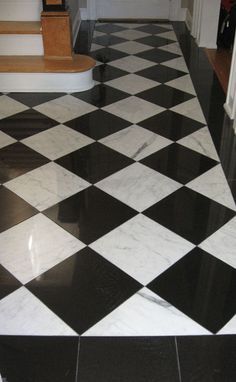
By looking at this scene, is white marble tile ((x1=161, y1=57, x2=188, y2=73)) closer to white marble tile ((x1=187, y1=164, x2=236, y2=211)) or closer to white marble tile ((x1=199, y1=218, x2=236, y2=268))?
white marble tile ((x1=187, y1=164, x2=236, y2=211))

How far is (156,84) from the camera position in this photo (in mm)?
3244

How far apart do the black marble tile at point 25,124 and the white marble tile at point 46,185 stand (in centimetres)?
44

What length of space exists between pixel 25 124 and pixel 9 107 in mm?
300

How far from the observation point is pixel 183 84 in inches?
128

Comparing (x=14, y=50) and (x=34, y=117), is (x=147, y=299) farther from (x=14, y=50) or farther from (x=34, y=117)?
(x=14, y=50)

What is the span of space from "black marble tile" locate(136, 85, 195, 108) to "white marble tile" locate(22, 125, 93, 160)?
73cm

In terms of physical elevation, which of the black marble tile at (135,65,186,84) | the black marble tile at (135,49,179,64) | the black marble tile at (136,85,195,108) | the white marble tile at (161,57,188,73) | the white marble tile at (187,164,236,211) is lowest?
the white marble tile at (187,164,236,211)

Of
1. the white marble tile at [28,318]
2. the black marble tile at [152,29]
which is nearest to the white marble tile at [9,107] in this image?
the white marble tile at [28,318]

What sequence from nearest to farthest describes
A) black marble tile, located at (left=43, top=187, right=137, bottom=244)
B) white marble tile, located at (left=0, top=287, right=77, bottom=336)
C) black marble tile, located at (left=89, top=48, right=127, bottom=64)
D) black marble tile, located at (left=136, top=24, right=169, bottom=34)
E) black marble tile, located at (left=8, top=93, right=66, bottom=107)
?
1. white marble tile, located at (left=0, top=287, right=77, bottom=336)
2. black marble tile, located at (left=43, top=187, right=137, bottom=244)
3. black marble tile, located at (left=8, top=93, right=66, bottom=107)
4. black marble tile, located at (left=89, top=48, right=127, bottom=64)
5. black marble tile, located at (left=136, top=24, right=169, bottom=34)

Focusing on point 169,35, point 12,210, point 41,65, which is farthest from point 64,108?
point 169,35

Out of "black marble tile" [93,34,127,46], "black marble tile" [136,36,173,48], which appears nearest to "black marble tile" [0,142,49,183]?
"black marble tile" [93,34,127,46]

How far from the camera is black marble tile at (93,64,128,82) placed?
132 inches

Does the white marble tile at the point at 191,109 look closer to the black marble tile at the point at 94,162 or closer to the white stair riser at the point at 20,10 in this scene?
the black marble tile at the point at 94,162

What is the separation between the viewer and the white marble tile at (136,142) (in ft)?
7.77
